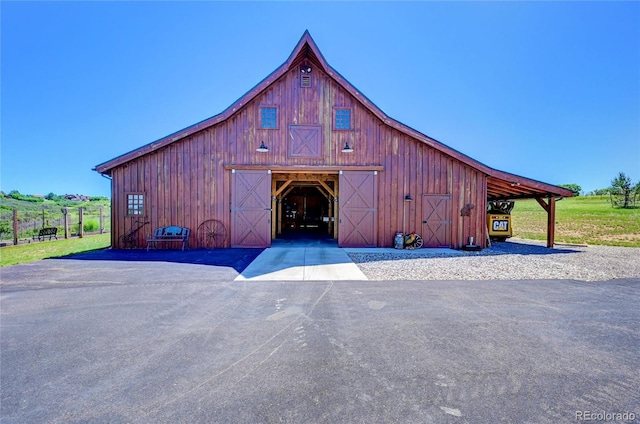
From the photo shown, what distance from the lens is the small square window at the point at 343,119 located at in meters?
11.4

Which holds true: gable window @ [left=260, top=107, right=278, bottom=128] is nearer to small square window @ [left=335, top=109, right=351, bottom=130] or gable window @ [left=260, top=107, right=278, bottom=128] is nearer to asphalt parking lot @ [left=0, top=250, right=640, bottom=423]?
small square window @ [left=335, top=109, right=351, bottom=130]

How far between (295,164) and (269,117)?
2.02 metres

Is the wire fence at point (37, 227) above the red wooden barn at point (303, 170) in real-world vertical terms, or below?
below

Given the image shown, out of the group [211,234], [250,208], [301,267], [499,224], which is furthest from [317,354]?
[499,224]

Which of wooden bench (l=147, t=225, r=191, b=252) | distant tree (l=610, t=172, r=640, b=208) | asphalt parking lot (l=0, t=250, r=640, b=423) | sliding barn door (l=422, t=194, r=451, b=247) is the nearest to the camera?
asphalt parking lot (l=0, t=250, r=640, b=423)

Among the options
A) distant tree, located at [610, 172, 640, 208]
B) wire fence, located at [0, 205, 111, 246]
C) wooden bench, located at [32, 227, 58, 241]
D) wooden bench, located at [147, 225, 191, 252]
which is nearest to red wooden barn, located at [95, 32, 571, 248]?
wooden bench, located at [147, 225, 191, 252]

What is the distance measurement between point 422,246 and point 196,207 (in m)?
8.66

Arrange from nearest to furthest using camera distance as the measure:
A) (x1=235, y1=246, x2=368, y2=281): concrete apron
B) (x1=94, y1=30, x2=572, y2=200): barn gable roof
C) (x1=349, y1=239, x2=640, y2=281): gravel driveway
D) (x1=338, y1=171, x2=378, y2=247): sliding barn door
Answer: (x1=235, y1=246, x2=368, y2=281): concrete apron
(x1=349, y1=239, x2=640, y2=281): gravel driveway
(x1=94, y1=30, x2=572, y2=200): barn gable roof
(x1=338, y1=171, x2=378, y2=247): sliding barn door

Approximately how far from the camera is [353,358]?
3.05 m

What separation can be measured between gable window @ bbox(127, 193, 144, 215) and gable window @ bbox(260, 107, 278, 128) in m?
5.22

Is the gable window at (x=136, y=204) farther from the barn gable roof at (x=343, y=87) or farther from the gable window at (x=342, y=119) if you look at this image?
the gable window at (x=342, y=119)

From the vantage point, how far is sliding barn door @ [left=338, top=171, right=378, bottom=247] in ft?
37.4

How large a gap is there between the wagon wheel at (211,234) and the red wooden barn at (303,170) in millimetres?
37

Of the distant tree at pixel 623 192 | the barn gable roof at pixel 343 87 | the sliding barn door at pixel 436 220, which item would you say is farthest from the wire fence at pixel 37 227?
the distant tree at pixel 623 192
